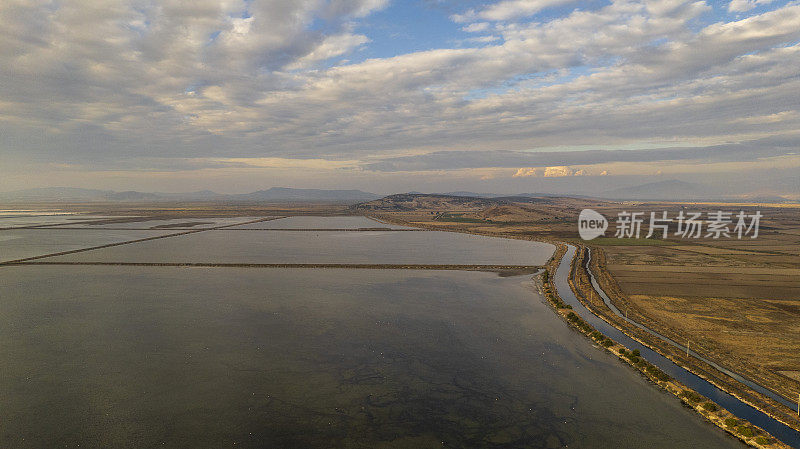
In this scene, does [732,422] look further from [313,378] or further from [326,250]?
[326,250]

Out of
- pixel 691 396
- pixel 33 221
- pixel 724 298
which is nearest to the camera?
pixel 691 396

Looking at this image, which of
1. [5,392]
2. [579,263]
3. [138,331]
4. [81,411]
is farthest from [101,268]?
[579,263]

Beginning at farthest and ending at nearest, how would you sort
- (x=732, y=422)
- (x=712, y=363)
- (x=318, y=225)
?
(x=318, y=225) < (x=712, y=363) < (x=732, y=422)

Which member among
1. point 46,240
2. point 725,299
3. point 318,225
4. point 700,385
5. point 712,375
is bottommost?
point 700,385

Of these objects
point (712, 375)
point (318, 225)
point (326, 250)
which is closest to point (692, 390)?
point (712, 375)

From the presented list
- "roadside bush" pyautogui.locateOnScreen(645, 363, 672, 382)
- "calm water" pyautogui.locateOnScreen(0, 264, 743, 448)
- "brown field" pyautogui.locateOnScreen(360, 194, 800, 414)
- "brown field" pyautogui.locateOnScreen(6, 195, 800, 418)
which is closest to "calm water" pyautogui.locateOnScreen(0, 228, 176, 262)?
"calm water" pyautogui.locateOnScreen(0, 264, 743, 448)
